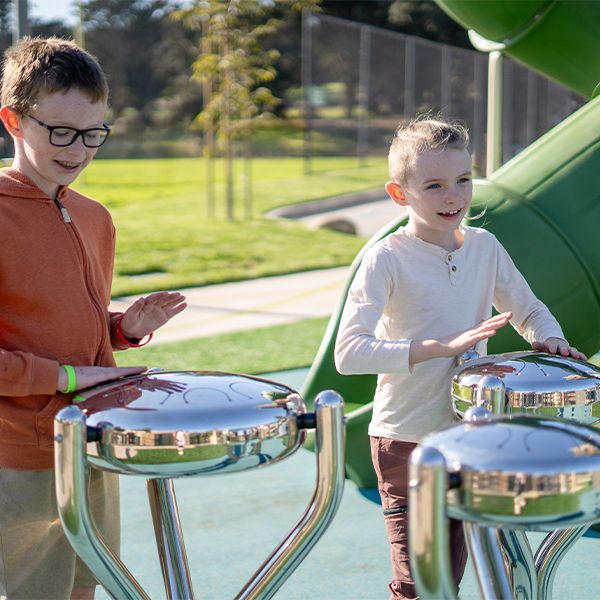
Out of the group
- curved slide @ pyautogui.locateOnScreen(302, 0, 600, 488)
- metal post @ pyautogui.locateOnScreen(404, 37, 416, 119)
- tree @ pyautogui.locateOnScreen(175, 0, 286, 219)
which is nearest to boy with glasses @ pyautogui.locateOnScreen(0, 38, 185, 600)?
curved slide @ pyautogui.locateOnScreen(302, 0, 600, 488)

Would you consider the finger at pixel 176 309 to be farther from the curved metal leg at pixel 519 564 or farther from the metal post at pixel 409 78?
the metal post at pixel 409 78

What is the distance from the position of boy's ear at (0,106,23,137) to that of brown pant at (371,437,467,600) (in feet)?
3.22

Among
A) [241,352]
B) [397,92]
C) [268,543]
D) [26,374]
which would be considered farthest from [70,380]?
[397,92]

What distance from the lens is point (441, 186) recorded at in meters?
2.15

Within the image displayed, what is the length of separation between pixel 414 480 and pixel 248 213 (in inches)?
532

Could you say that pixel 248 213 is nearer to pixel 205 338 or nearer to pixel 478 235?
pixel 205 338

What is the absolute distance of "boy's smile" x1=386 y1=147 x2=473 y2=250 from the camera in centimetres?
→ 214

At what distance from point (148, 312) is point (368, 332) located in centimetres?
45

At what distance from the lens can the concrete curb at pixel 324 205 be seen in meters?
15.6

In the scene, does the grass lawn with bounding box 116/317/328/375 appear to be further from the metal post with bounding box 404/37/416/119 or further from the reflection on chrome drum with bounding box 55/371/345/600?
the metal post with bounding box 404/37/416/119

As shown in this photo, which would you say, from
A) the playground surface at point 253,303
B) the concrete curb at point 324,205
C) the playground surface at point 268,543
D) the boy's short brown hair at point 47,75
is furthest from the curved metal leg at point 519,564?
the concrete curb at point 324,205

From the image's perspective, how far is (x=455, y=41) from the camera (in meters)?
27.0

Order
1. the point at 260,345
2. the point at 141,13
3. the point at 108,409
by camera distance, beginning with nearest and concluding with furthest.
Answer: the point at 108,409
the point at 260,345
the point at 141,13

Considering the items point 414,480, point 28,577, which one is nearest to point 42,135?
point 28,577
